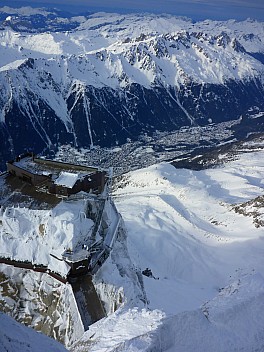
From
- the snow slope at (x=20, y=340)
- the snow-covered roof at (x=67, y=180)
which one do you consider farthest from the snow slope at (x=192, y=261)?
the snow-covered roof at (x=67, y=180)

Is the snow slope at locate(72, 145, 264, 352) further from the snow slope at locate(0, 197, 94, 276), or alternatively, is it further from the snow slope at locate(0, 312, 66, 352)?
the snow slope at locate(0, 197, 94, 276)

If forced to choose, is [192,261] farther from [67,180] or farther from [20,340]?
[20,340]

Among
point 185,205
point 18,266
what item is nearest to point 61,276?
point 18,266

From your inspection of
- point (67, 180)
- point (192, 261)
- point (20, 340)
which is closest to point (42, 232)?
point (67, 180)

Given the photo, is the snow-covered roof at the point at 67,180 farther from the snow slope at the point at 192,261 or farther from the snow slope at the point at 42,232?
the snow slope at the point at 192,261

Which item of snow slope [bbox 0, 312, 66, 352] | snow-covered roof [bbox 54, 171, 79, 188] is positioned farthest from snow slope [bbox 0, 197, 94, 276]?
snow slope [bbox 0, 312, 66, 352]
